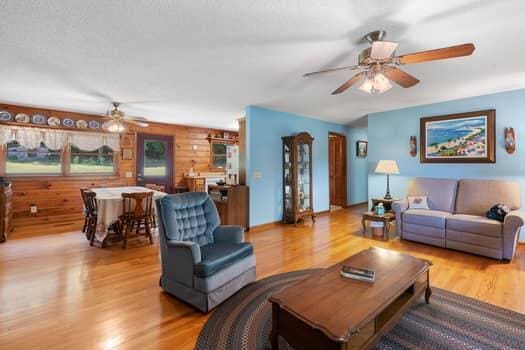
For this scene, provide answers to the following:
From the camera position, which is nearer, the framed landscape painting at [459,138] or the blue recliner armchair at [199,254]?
the blue recliner armchair at [199,254]

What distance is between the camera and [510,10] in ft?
6.11

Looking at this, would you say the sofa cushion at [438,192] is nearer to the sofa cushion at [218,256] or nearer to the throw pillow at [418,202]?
the throw pillow at [418,202]

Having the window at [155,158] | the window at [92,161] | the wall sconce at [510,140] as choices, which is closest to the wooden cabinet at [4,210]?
the window at [92,161]

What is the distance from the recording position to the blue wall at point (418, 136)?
3.79 m

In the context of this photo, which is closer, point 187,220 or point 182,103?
point 187,220

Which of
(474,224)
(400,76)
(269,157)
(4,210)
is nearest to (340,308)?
(400,76)

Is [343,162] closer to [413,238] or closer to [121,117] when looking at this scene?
[413,238]

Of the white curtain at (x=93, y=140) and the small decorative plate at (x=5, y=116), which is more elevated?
the small decorative plate at (x=5, y=116)

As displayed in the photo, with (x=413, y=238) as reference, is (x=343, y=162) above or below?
above

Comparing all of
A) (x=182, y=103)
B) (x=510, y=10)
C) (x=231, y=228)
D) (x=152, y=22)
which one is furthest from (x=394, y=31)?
(x=182, y=103)

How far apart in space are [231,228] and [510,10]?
2.96m

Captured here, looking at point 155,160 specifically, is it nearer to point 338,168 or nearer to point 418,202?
point 338,168

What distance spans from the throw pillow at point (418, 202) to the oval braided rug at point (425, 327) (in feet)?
6.43

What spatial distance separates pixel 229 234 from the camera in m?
2.63
